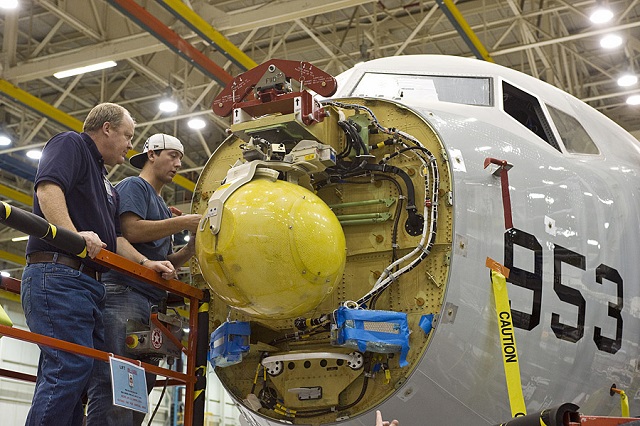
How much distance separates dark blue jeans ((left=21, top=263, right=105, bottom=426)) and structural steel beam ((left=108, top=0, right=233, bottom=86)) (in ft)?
36.9

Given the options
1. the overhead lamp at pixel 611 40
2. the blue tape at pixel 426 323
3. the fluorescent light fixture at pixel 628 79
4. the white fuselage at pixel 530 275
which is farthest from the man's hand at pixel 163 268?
the fluorescent light fixture at pixel 628 79

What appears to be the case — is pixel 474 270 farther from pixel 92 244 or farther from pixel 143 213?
pixel 143 213

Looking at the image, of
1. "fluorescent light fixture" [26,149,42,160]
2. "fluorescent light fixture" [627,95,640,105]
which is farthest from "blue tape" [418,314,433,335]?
"fluorescent light fixture" [26,149,42,160]

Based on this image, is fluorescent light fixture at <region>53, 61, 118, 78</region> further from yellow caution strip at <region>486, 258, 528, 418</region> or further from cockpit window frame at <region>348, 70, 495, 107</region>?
yellow caution strip at <region>486, 258, 528, 418</region>

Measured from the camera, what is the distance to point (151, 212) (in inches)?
245

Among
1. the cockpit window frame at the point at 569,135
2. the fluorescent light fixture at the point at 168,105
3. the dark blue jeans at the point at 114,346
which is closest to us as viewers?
the dark blue jeans at the point at 114,346

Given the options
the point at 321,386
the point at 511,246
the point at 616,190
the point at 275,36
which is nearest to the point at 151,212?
the point at 321,386

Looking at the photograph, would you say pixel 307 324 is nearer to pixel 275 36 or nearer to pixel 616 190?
pixel 616 190

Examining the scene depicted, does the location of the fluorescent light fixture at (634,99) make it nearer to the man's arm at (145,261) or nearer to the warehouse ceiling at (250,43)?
the warehouse ceiling at (250,43)

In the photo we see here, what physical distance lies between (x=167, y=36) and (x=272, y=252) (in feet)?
42.5

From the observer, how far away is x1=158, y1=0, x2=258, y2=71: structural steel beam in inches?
612

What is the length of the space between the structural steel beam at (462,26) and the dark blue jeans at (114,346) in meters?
11.6

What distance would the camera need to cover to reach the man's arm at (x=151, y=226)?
227 inches

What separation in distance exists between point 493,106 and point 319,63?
53.4 ft
